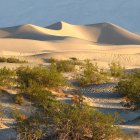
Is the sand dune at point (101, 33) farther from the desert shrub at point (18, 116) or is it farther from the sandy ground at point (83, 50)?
the desert shrub at point (18, 116)

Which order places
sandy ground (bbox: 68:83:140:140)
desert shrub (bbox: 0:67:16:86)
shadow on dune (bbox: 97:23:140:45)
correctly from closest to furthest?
sandy ground (bbox: 68:83:140:140) < desert shrub (bbox: 0:67:16:86) < shadow on dune (bbox: 97:23:140:45)

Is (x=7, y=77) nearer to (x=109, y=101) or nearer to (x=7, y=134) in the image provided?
(x=109, y=101)

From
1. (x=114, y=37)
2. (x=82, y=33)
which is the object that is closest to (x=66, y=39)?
(x=114, y=37)

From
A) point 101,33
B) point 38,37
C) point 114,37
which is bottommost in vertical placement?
point 114,37

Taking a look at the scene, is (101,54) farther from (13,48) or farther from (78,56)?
(13,48)

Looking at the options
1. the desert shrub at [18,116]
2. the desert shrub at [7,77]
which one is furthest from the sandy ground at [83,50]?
the desert shrub at [7,77]

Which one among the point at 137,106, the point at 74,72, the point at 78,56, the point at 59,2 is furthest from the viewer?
the point at 59,2

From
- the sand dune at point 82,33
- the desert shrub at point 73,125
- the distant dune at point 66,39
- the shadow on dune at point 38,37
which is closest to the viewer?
the desert shrub at point 73,125

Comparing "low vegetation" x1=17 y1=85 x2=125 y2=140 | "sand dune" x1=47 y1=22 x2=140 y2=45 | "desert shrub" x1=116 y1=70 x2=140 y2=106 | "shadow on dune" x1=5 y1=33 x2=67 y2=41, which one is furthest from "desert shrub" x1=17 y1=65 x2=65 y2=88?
"sand dune" x1=47 y1=22 x2=140 y2=45

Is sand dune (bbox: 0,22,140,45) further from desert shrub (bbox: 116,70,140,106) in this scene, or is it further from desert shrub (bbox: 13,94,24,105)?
desert shrub (bbox: 13,94,24,105)

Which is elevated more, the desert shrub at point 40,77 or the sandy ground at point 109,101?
the desert shrub at point 40,77

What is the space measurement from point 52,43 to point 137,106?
46868 millimetres

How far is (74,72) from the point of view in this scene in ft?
86.6

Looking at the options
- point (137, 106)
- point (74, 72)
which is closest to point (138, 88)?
point (137, 106)
